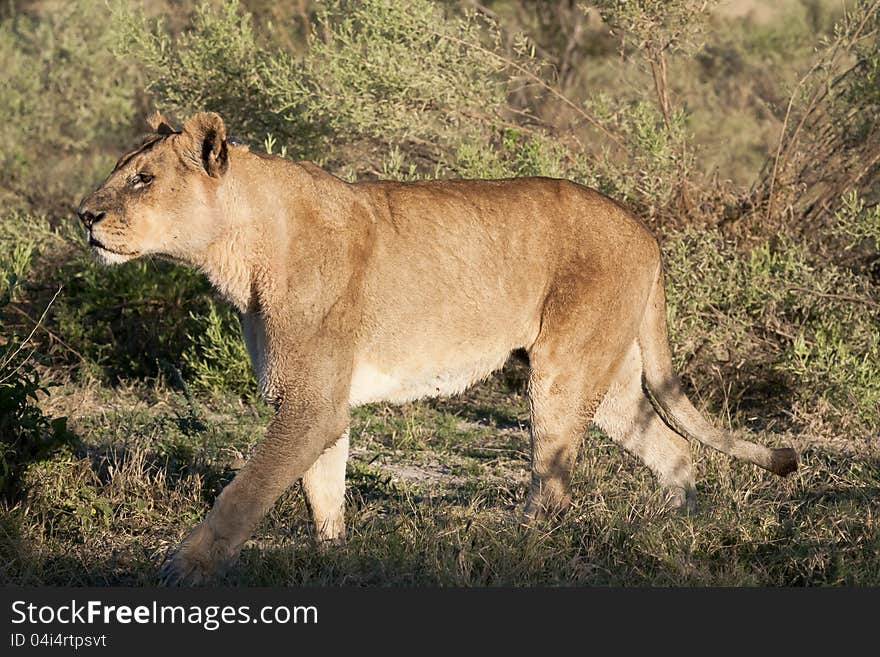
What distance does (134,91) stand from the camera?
1348cm

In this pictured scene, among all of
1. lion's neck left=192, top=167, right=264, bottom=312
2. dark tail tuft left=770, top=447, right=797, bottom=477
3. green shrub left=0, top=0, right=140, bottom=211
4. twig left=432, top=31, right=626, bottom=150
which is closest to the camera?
lion's neck left=192, top=167, right=264, bottom=312

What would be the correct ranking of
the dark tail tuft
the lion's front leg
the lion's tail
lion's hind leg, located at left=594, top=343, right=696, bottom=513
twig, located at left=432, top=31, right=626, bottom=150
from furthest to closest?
twig, located at left=432, top=31, right=626, bottom=150
lion's hind leg, located at left=594, top=343, right=696, bottom=513
the lion's tail
the dark tail tuft
the lion's front leg

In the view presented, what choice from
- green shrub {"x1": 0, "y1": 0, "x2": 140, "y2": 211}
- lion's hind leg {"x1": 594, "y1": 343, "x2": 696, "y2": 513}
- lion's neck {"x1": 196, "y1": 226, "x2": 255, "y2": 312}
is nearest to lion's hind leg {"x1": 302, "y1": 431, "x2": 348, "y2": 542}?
lion's neck {"x1": 196, "y1": 226, "x2": 255, "y2": 312}

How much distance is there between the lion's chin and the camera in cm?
460

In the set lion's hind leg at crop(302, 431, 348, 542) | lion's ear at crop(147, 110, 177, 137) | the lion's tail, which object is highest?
lion's ear at crop(147, 110, 177, 137)

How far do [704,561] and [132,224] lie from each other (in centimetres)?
245

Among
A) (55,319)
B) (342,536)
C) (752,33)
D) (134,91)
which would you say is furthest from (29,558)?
(752,33)

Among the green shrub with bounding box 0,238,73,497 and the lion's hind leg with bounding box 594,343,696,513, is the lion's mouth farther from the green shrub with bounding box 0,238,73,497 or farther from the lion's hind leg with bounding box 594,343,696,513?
the lion's hind leg with bounding box 594,343,696,513

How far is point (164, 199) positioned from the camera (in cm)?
462

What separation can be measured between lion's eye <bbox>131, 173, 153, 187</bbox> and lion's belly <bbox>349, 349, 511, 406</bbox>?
3.45ft

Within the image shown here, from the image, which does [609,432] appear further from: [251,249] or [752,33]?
[752,33]

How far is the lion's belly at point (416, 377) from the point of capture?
4992 mm

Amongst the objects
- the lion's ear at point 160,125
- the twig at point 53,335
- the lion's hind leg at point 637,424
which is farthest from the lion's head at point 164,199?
the twig at point 53,335

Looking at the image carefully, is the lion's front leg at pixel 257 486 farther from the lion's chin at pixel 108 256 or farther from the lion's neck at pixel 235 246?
the lion's chin at pixel 108 256
